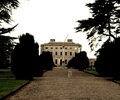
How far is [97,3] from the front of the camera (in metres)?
46.8

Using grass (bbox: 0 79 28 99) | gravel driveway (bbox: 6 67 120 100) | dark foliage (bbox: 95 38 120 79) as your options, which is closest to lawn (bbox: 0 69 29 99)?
grass (bbox: 0 79 28 99)

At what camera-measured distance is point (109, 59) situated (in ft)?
131

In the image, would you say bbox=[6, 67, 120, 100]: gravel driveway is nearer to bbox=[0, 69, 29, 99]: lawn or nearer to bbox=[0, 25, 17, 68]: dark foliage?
bbox=[0, 69, 29, 99]: lawn

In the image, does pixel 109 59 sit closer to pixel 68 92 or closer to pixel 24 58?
pixel 24 58

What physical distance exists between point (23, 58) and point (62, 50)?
150097mm

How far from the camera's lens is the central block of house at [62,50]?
7215 inches

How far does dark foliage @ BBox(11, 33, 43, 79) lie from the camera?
1375 inches

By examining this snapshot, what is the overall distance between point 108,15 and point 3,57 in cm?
1306

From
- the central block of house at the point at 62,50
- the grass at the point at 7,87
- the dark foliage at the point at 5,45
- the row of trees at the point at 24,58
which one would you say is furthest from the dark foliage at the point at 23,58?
the central block of house at the point at 62,50

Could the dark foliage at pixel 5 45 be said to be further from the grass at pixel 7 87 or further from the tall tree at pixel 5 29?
Answer: the grass at pixel 7 87

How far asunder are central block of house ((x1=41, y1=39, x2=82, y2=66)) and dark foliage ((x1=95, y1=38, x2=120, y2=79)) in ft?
453

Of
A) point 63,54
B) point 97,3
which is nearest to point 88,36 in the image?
point 97,3

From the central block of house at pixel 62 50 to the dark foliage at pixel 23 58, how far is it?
480 feet

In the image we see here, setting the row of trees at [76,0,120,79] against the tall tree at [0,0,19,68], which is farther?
the row of trees at [76,0,120,79]
